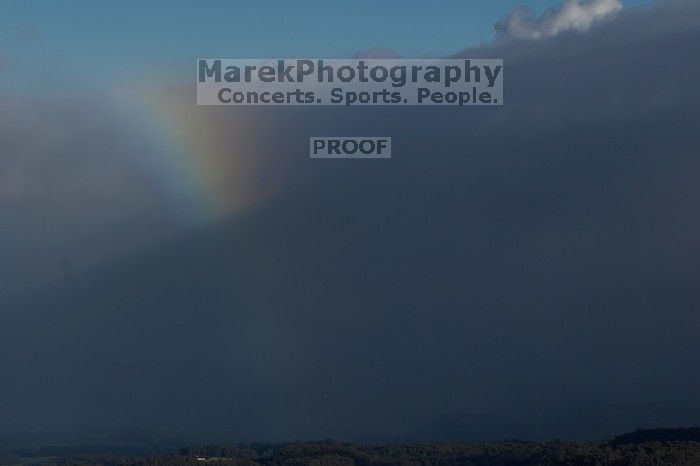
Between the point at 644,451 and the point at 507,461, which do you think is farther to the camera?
the point at 507,461

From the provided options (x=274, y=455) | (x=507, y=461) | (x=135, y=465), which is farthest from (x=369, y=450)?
(x=135, y=465)

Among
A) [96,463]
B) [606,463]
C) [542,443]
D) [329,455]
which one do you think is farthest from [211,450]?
[606,463]

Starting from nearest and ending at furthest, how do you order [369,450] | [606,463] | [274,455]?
[606,463]
[274,455]
[369,450]

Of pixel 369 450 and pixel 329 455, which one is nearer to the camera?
pixel 329 455

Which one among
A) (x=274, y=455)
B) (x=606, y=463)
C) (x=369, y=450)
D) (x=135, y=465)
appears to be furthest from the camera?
(x=369, y=450)

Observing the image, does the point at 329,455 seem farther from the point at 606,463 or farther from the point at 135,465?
the point at 606,463

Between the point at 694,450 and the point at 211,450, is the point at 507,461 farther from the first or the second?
the point at 211,450
